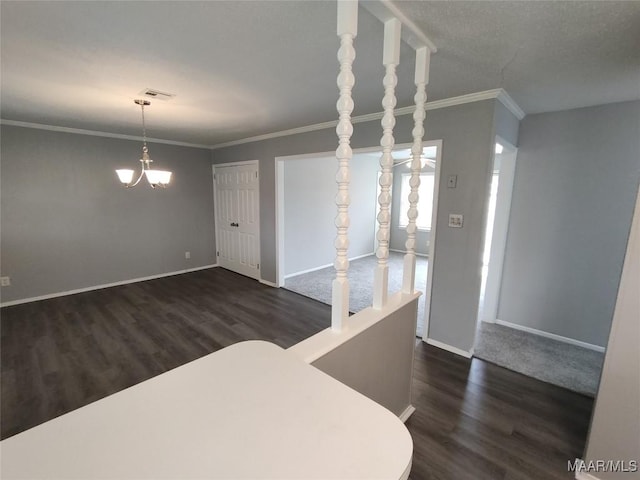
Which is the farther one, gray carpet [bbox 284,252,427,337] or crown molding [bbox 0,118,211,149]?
gray carpet [bbox 284,252,427,337]

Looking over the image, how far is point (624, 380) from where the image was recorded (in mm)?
1449

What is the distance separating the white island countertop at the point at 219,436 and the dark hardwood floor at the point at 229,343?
4.15 ft

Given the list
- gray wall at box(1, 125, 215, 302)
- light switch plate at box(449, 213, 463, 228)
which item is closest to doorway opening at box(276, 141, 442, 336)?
light switch plate at box(449, 213, 463, 228)

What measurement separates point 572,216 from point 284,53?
3051 mm

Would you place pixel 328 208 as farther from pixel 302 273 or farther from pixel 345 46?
pixel 345 46

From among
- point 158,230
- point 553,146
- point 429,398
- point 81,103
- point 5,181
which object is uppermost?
point 81,103

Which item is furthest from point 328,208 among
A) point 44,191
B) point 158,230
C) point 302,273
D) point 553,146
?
point 44,191

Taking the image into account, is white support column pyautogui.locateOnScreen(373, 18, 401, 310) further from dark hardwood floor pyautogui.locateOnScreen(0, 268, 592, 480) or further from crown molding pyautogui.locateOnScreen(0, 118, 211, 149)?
crown molding pyautogui.locateOnScreen(0, 118, 211, 149)

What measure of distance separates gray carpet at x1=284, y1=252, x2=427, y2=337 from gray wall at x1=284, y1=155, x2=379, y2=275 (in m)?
0.32

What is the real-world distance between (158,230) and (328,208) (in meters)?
3.01

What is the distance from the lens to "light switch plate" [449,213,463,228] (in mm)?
2666

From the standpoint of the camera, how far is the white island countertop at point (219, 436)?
647 millimetres

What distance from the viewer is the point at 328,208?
5.63m

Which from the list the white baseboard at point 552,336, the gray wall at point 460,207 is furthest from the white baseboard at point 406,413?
the white baseboard at point 552,336
